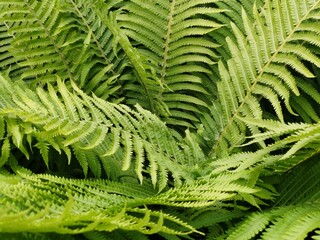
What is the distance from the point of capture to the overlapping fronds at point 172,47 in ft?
5.15

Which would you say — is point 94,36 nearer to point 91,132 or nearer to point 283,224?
point 91,132

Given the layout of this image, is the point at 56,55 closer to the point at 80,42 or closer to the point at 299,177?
the point at 80,42

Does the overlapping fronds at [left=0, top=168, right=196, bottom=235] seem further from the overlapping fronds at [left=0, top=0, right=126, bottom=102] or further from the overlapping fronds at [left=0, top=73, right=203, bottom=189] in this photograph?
the overlapping fronds at [left=0, top=0, right=126, bottom=102]

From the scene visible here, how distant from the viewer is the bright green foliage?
1.05 metres

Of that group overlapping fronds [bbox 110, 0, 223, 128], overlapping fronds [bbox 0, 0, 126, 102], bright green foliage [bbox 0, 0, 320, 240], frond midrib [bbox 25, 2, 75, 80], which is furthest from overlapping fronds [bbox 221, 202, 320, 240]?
frond midrib [bbox 25, 2, 75, 80]

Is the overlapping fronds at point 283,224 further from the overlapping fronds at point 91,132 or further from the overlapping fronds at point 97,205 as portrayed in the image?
the overlapping fronds at point 91,132

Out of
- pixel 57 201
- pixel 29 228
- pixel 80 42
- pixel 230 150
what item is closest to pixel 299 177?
pixel 230 150

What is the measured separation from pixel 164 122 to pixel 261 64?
1.06 ft

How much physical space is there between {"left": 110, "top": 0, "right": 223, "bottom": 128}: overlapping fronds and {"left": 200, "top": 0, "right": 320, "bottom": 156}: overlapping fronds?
0.36 feet

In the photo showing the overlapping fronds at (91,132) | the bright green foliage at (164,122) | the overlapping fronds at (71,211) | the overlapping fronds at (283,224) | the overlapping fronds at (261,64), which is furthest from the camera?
the overlapping fronds at (261,64)

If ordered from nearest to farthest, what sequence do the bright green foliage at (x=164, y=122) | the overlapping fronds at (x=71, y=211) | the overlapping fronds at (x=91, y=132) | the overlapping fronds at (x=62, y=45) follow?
the overlapping fronds at (x=71, y=211), the bright green foliage at (x=164, y=122), the overlapping fronds at (x=91, y=132), the overlapping fronds at (x=62, y=45)

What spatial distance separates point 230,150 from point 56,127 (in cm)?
47

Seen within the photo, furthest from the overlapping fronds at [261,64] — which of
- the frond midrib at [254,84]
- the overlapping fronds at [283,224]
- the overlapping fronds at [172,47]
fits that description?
the overlapping fronds at [283,224]

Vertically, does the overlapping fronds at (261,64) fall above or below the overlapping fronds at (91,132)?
above
